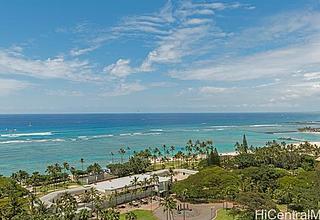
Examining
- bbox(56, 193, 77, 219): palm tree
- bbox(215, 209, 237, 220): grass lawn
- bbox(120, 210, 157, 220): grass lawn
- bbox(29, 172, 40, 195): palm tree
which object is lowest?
bbox(120, 210, 157, 220): grass lawn

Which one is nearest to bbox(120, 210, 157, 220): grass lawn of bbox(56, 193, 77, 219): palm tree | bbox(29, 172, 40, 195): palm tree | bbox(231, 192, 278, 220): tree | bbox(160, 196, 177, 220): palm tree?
bbox(160, 196, 177, 220): palm tree

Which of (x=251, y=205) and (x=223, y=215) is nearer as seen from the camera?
(x=251, y=205)

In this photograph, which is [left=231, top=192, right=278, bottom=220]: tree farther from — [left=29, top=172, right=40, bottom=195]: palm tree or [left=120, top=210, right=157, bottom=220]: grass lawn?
[left=29, top=172, right=40, bottom=195]: palm tree

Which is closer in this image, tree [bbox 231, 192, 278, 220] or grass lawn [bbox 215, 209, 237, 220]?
tree [bbox 231, 192, 278, 220]

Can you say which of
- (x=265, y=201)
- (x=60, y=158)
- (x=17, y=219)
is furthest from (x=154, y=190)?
(x=60, y=158)

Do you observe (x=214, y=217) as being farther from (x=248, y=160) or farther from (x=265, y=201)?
(x=248, y=160)

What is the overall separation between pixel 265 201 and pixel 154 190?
20.1m

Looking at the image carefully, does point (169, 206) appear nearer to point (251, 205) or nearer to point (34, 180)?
point (251, 205)

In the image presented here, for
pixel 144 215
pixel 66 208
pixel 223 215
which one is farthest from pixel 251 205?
pixel 66 208

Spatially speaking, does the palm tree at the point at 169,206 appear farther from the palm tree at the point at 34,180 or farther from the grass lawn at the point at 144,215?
the palm tree at the point at 34,180

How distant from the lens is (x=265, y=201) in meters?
34.0

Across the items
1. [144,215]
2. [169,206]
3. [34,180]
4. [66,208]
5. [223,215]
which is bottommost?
[144,215]

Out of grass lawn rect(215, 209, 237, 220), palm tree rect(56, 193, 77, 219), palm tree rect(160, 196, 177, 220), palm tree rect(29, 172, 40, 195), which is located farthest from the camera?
palm tree rect(29, 172, 40, 195)

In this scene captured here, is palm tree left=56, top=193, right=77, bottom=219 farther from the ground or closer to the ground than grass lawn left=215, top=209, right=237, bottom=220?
farther from the ground
